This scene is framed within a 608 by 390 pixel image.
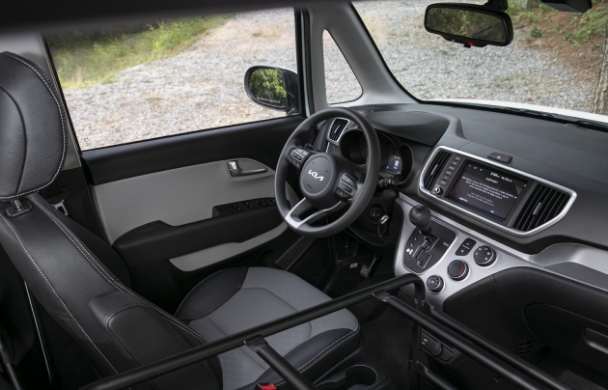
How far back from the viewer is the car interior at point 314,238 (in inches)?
44.2

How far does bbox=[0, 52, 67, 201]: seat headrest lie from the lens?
1.07m

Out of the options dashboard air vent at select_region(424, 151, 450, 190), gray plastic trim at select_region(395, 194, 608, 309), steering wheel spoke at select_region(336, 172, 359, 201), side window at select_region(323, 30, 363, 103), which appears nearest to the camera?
gray plastic trim at select_region(395, 194, 608, 309)

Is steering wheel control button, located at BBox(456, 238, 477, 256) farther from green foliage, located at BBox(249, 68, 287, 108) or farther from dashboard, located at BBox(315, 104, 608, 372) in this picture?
green foliage, located at BBox(249, 68, 287, 108)

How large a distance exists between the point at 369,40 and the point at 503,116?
748 mm

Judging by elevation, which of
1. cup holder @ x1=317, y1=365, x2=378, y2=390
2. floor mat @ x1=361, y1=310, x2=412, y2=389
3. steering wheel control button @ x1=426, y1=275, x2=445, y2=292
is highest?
steering wheel control button @ x1=426, y1=275, x2=445, y2=292

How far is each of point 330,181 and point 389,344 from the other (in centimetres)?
106

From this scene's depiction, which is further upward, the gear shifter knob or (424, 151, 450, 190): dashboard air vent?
(424, 151, 450, 190): dashboard air vent

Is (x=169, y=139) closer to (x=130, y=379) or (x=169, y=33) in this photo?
(x=169, y=33)

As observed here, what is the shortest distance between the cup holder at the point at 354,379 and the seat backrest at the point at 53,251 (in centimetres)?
64

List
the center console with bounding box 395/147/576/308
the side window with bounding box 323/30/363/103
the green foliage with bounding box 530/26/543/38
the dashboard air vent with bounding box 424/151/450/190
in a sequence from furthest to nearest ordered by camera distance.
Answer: the green foliage with bounding box 530/26/543/38, the side window with bounding box 323/30/363/103, the dashboard air vent with bounding box 424/151/450/190, the center console with bounding box 395/147/576/308

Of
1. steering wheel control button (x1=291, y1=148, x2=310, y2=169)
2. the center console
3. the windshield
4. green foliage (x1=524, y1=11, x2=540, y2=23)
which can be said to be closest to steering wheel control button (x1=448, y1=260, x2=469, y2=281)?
the center console

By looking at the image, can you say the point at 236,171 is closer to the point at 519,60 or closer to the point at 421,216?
the point at 421,216

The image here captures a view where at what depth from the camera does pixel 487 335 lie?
176 cm

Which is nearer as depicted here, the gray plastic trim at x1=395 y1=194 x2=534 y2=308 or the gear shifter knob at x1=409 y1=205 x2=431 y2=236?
the gray plastic trim at x1=395 y1=194 x2=534 y2=308
